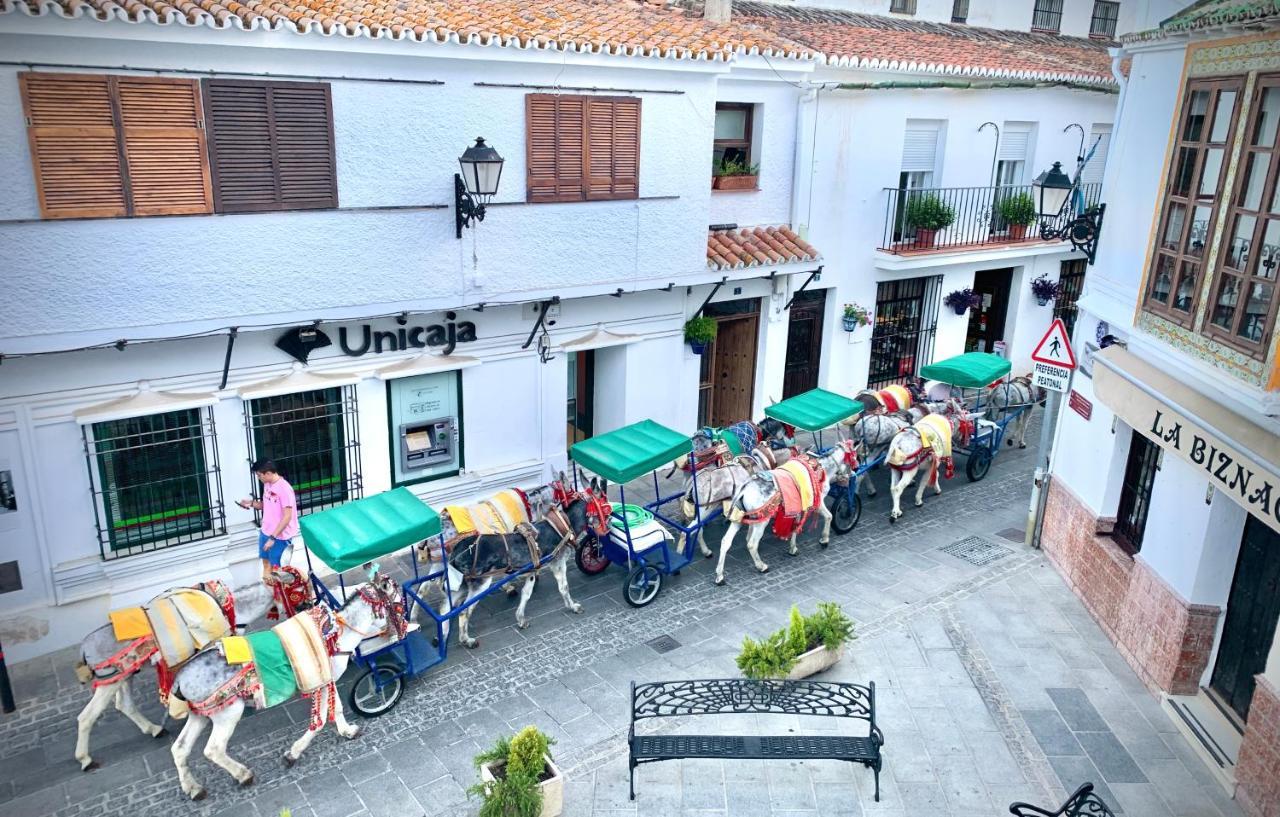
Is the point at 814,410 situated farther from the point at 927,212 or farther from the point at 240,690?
the point at 240,690

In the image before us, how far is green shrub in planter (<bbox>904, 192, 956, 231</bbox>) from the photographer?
666 inches

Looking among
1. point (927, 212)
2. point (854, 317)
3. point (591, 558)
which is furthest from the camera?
point (854, 317)

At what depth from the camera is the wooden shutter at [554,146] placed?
39.2 feet

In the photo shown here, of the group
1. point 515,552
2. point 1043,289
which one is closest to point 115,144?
point 515,552

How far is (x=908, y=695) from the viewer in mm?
9648

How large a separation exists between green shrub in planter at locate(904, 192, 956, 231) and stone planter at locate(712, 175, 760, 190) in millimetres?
3411

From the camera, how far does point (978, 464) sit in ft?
50.8

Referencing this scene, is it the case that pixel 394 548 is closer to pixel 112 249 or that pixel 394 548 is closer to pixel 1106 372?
pixel 112 249

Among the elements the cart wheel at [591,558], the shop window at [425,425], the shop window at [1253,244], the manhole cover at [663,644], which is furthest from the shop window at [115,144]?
the shop window at [1253,244]

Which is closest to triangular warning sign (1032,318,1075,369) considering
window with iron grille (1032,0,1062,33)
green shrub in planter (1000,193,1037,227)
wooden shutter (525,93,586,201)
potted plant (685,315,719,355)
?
potted plant (685,315,719,355)

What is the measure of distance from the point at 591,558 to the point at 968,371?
23.9 feet

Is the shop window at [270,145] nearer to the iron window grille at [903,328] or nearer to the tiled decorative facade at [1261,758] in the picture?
the tiled decorative facade at [1261,758]

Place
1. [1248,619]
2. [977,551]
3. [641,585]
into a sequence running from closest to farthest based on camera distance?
1. [1248,619]
2. [641,585]
3. [977,551]

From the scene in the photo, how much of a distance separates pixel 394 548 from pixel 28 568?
13.7ft
